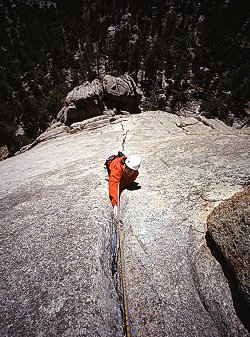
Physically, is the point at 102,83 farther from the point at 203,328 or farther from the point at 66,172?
the point at 203,328

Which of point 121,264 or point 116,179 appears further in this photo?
point 116,179

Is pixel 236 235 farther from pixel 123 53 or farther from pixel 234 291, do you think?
pixel 123 53

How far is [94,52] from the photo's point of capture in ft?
130

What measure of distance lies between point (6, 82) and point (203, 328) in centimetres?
3648

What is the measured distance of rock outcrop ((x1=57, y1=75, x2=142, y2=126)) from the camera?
14711 mm

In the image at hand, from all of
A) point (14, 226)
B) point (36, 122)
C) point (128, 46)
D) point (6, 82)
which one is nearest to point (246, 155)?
point (14, 226)

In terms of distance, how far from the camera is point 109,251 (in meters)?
3.45

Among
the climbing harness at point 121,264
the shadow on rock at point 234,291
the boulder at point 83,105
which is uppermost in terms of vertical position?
the boulder at point 83,105

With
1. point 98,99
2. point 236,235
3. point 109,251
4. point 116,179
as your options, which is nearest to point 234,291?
point 236,235

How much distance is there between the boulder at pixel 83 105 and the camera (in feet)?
48.0

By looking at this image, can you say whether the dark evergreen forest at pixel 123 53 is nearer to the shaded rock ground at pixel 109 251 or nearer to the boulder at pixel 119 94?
the boulder at pixel 119 94

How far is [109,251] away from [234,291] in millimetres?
2136

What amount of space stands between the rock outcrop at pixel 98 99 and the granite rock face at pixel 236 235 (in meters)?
13.9

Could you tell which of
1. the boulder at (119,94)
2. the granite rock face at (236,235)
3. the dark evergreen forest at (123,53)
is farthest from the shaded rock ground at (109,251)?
the dark evergreen forest at (123,53)
